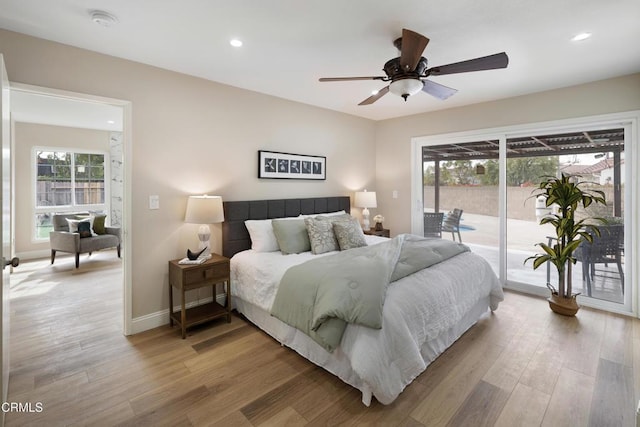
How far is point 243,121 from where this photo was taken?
12.0 feet

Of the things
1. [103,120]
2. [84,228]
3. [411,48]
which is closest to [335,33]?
[411,48]

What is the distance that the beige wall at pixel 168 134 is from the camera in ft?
8.38

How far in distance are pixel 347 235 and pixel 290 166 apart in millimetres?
1327

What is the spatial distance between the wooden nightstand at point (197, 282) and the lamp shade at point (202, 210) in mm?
424

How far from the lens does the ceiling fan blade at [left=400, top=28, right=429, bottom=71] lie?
1.85m

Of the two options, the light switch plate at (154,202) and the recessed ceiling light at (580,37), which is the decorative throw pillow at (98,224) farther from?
the recessed ceiling light at (580,37)

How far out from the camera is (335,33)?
7.77 feet

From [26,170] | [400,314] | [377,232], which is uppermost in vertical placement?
[26,170]

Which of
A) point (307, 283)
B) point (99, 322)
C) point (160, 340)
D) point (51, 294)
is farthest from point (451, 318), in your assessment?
point (51, 294)

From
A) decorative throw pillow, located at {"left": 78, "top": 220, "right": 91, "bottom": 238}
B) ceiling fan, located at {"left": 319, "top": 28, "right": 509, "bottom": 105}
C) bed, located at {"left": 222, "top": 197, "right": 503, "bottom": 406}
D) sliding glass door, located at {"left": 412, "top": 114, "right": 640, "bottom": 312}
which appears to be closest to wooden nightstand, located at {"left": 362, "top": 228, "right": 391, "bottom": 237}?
sliding glass door, located at {"left": 412, "top": 114, "right": 640, "bottom": 312}

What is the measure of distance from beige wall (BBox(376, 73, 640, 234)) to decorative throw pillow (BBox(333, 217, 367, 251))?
73.7 inches

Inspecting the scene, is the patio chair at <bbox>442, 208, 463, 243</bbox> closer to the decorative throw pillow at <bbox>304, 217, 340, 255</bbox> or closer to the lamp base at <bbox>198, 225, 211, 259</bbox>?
the decorative throw pillow at <bbox>304, 217, 340, 255</bbox>

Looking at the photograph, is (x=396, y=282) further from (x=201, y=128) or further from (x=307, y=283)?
(x=201, y=128)

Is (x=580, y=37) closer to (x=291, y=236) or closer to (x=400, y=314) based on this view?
(x=400, y=314)
